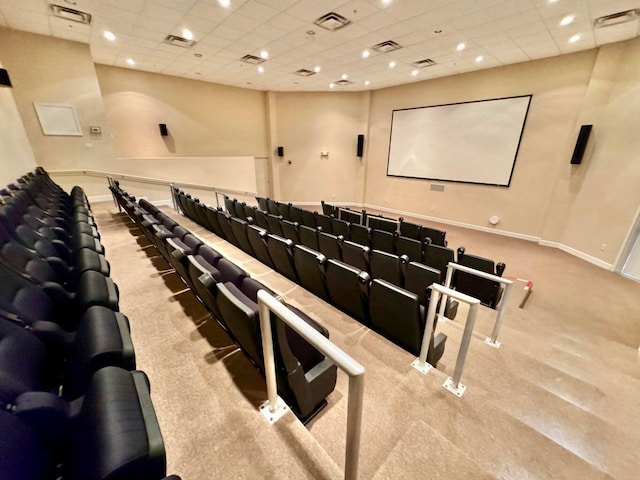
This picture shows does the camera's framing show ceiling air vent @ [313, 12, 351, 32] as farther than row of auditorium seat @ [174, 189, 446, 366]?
Yes

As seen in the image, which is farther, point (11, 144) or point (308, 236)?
point (11, 144)

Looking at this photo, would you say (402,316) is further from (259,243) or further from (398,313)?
(259,243)

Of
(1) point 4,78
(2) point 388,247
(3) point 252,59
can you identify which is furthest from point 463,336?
(1) point 4,78

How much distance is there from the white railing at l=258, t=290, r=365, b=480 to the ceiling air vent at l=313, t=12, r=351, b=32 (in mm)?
4840

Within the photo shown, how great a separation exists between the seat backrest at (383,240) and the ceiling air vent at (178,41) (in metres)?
5.31

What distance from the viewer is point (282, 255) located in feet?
9.85

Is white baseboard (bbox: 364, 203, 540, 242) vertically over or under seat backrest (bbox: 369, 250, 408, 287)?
under

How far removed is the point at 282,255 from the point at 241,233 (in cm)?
107

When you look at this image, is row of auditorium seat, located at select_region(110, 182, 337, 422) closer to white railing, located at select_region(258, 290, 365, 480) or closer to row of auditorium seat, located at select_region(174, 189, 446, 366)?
white railing, located at select_region(258, 290, 365, 480)

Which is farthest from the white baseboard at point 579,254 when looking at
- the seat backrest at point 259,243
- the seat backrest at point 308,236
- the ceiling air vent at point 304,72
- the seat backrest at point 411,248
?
the ceiling air vent at point 304,72

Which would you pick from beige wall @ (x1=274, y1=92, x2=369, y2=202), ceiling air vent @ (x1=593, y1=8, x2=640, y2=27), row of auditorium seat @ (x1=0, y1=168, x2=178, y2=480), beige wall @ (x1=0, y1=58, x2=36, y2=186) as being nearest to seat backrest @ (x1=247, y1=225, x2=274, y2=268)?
row of auditorium seat @ (x1=0, y1=168, x2=178, y2=480)

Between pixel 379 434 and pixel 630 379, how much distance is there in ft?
7.89

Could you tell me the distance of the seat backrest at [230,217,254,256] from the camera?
360cm

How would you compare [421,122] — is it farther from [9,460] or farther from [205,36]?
[9,460]
